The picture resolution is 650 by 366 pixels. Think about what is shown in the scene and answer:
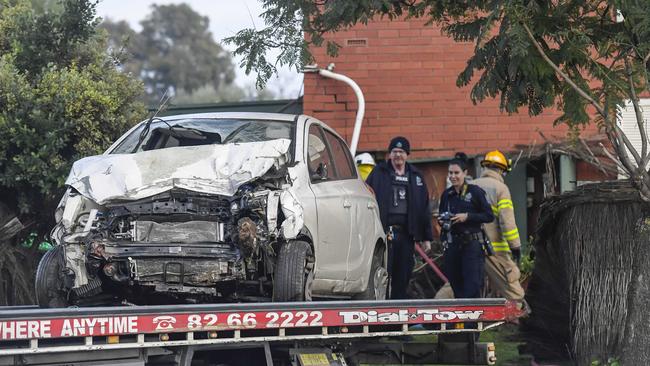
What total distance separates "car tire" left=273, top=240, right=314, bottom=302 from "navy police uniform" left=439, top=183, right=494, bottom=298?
3.38 metres

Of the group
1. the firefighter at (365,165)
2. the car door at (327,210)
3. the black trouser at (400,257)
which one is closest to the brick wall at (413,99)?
the firefighter at (365,165)

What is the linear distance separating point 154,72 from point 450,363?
59987 millimetres

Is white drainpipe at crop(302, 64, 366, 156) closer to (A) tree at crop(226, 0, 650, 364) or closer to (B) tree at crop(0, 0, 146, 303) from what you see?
(B) tree at crop(0, 0, 146, 303)

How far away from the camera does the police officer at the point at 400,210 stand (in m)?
11.0

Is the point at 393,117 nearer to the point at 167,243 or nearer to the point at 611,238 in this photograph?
the point at 611,238

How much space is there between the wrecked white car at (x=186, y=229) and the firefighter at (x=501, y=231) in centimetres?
387

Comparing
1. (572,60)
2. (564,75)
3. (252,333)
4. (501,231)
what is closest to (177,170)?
(252,333)

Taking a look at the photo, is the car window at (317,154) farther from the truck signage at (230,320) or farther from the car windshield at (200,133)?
the truck signage at (230,320)

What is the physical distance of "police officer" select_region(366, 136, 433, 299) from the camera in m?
11.0

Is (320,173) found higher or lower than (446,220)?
higher

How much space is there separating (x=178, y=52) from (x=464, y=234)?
60386 millimetres

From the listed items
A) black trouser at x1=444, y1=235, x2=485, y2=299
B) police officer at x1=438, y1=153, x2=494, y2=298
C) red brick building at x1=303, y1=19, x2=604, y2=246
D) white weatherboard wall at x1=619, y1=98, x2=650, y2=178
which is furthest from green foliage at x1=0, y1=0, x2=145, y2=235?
white weatherboard wall at x1=619, y1=98, x2=650, y2=178

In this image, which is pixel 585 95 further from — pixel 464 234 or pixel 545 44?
pixel 464 234

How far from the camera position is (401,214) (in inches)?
432
